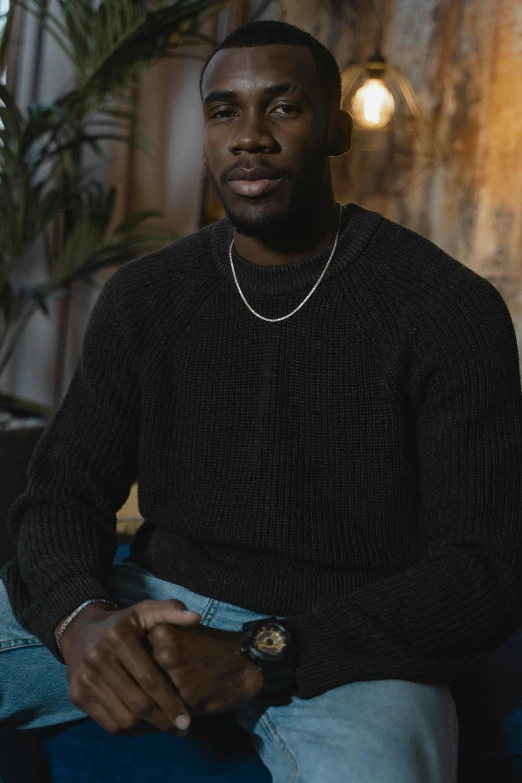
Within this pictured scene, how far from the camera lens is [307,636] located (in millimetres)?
1203

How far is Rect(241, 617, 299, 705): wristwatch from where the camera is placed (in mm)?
1169

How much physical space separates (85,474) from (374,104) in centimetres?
201

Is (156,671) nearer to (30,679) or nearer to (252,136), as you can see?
(30,679)

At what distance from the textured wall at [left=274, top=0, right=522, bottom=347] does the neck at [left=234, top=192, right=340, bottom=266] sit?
1.39 m

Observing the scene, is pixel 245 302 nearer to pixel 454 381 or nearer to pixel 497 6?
pixel 454 381

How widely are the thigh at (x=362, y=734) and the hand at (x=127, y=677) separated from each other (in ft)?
0.54

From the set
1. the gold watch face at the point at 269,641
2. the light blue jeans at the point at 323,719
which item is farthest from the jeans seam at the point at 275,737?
the gold watch face at the point at 269,641

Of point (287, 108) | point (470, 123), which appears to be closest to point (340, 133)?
point (287, 108)

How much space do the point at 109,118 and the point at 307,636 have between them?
269 centimetres

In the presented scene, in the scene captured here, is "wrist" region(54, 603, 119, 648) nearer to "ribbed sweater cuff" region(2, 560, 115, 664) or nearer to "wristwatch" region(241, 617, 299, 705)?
"ribbed sweater cuff" region(2, 560, 115, 664)

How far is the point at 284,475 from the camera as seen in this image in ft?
4.58

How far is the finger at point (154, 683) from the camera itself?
109cm

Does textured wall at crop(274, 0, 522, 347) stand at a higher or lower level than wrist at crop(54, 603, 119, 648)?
higher

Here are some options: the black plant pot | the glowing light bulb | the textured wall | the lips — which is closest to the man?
the lips
